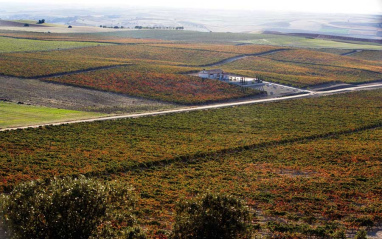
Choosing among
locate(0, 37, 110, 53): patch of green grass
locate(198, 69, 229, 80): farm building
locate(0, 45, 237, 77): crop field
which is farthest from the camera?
locate(0, 37, 110, 53): patch of green grass

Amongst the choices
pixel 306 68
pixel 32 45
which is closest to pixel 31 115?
pixel 306 68

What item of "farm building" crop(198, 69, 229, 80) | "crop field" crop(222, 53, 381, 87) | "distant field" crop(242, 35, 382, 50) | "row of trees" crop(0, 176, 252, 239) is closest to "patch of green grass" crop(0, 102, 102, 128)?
"row of trees" crop(0, 176, 252, 239)

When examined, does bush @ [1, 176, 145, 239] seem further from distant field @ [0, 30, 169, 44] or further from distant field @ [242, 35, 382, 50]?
distant field @ [242, 35, 382, 50]

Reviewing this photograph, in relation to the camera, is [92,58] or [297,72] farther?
[92,58]

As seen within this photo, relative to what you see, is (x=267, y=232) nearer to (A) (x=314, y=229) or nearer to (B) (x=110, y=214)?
(A) (x=314, y=229)

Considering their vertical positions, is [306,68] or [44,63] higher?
[44,63]

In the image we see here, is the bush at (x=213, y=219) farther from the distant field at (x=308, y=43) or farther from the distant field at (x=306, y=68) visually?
the distant field at (x=308, y=43)

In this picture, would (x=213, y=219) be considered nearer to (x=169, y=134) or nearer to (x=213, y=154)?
(x=213, y=154)
